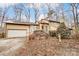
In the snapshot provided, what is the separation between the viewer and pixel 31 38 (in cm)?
249

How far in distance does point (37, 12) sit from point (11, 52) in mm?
611

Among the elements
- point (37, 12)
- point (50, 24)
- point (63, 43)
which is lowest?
point (63, 43)

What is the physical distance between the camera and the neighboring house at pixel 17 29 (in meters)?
2.47

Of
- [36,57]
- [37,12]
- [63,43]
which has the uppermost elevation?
[37,12]

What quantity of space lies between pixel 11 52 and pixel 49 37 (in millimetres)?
521

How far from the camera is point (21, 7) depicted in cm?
250

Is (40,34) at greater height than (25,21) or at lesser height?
lesser

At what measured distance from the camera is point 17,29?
2.49 metres

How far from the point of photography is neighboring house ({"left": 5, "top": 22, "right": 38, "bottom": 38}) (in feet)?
8.10

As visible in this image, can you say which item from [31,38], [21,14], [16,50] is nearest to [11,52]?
[16,50]

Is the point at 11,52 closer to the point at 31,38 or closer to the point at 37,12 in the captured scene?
the point at 31,38

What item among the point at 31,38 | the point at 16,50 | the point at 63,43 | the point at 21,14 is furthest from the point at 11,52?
the point at 63,43

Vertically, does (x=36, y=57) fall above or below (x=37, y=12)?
below

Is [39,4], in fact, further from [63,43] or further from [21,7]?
[63,43]
